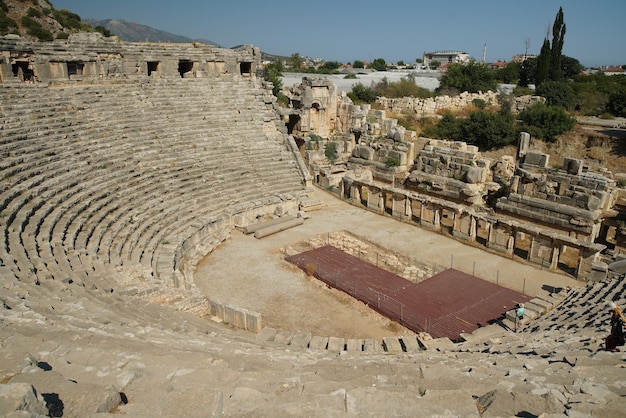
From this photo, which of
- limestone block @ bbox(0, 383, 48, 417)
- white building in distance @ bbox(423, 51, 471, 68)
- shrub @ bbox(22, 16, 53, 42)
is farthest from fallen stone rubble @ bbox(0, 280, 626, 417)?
white building in distance @ bbox(423, 51, 471, 68)

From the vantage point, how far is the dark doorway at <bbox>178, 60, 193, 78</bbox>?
20281 millimetres

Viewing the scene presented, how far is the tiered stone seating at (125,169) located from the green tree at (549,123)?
645 inches

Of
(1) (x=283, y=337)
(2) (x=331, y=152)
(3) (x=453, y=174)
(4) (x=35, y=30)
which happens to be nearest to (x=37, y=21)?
(4) (x=35, y=30)

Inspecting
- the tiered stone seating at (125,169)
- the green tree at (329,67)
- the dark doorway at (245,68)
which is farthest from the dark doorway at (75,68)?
the green tree at (329,67)

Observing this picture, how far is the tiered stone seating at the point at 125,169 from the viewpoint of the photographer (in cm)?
1001

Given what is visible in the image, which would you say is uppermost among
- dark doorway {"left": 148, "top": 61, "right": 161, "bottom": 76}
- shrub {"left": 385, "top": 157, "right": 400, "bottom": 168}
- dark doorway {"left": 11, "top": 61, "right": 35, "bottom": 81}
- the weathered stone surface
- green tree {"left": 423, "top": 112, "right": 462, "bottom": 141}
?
dark doorway {"left": 148, "top": 61, "right": 161, "bottom": 76}

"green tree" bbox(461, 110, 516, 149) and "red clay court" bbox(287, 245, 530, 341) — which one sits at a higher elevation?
"green tree" bbox(461, 110, 516, 149)

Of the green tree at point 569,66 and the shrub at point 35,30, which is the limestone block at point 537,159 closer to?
the shrub at point 35,30

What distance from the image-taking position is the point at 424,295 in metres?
11.4

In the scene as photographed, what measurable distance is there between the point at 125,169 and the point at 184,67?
8221 mm

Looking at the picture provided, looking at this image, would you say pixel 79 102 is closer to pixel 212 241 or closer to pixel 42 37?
pixel 212 241

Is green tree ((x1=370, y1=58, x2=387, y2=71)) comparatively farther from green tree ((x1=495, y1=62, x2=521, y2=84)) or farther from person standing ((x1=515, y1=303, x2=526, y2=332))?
person standing ((x1=515, y1=303, x2=526, y2=332))

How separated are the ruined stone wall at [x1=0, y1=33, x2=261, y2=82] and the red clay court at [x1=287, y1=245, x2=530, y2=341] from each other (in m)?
10.8

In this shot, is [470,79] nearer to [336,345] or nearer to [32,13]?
[32,13]
